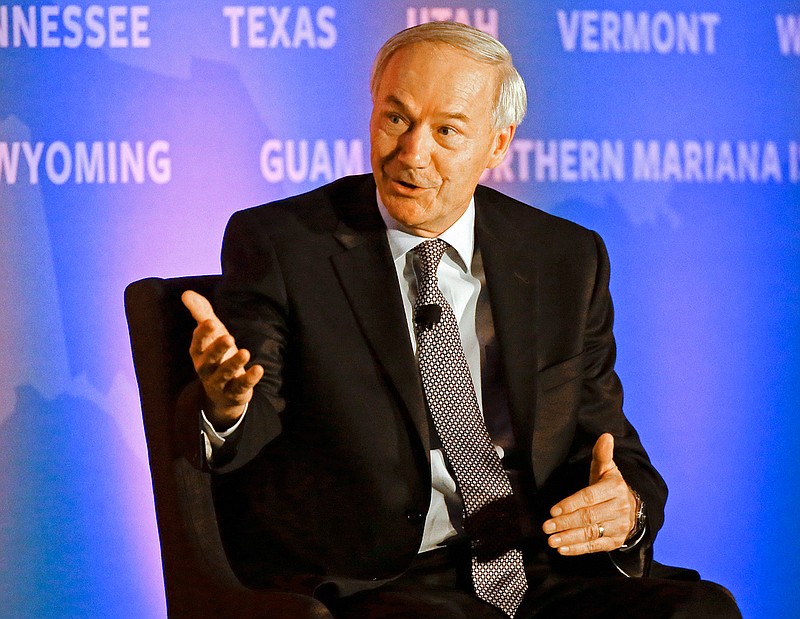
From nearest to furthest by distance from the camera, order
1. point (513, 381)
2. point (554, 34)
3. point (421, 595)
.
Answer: point (421, 595) → point (513, 381) → point (554, 34)

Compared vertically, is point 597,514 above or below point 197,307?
below

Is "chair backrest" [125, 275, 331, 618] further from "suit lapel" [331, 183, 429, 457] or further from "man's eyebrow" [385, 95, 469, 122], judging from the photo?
"man's eyebrow" [385, 95, 469, 122]

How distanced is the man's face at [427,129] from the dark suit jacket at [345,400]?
3.7 inches

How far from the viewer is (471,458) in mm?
1948

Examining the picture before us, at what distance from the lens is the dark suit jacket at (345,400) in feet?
6.31

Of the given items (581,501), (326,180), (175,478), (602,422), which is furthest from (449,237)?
(326,180)

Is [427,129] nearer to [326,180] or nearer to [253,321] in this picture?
[253,321]

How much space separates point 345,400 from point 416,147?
491mm

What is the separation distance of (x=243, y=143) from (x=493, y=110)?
3.03 ft

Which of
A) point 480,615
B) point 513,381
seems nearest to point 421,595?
point 480,615

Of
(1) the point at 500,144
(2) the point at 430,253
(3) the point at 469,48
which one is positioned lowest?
(2) the point at 430,253

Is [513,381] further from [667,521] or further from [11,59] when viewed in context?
[11,59]

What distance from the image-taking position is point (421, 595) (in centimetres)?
187

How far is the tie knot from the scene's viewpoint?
203 centimetres
